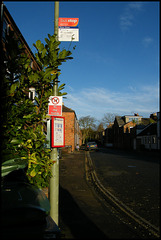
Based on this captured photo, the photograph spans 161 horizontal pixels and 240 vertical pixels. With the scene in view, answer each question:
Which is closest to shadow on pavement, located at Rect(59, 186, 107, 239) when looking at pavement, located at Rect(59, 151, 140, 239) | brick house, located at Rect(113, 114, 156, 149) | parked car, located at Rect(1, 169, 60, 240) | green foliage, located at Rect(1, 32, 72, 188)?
pavement, located at Rect(59, 151, 140, 239)

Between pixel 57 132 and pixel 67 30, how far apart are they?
6.88 ft

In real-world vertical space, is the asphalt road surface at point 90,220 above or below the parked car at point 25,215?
below

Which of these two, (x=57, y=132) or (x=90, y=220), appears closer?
(x=57, y=132)

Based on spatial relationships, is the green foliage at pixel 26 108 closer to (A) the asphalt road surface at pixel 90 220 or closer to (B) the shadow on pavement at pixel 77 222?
(B) the shadow on pavement at pixel 77 222

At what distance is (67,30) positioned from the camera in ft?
14.3

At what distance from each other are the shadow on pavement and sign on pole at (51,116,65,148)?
1850 millimetres

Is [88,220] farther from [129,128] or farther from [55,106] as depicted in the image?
[129,128]

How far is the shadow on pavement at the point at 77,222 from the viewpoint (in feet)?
13.9

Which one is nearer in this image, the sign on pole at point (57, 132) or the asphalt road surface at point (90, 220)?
the sign on pole at point (57, 132)

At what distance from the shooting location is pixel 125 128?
5962cm

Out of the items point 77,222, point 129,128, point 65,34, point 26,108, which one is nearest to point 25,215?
point 26,108

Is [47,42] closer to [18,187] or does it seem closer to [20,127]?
[20,127]

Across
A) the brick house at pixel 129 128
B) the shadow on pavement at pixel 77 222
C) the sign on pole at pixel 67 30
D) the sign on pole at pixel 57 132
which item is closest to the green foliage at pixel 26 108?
the sign on pole at pixel 57 132

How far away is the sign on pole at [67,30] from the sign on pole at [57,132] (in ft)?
5.47
